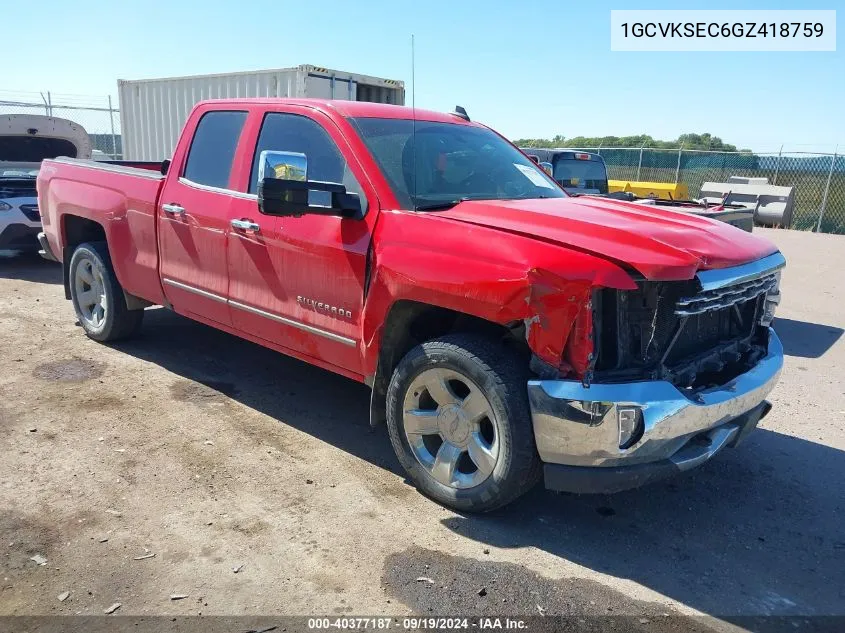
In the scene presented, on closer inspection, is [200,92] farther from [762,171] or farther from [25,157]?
[762,171]

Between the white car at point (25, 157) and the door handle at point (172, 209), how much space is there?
5.11 meters

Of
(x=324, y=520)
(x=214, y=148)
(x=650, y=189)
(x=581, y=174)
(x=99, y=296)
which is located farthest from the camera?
(x=650, y=189)

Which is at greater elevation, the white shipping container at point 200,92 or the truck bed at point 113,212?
the white shipping container at point 200,92

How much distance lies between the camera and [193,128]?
16.4ft

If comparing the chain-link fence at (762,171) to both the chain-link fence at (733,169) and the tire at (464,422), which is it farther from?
the tire at (464,422)

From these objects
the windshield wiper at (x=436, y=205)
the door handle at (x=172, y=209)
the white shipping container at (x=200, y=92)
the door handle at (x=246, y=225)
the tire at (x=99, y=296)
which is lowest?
the tire at (x=99, y=296)

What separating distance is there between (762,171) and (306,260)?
22093mm

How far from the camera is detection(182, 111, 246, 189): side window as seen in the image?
4637mm

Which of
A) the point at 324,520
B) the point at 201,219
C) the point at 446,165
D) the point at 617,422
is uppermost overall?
the point at 446,165

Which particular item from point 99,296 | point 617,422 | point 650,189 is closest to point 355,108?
point 617,422

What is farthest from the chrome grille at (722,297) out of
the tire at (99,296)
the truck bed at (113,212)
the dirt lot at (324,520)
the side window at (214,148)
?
the tire at (99,296)

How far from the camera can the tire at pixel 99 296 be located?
18.8 feet

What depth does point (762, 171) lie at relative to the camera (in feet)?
73.2

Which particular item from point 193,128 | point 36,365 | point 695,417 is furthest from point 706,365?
point 36,365
